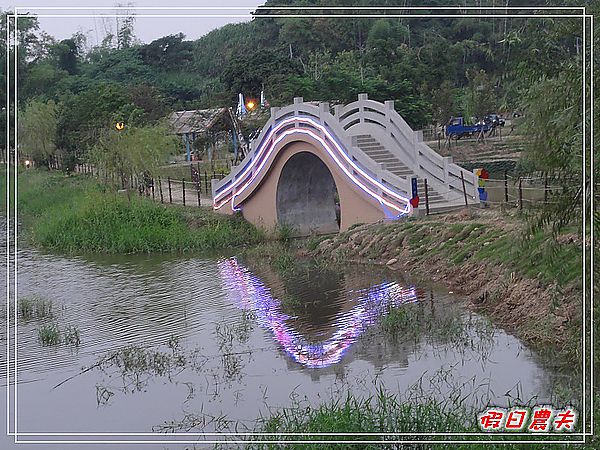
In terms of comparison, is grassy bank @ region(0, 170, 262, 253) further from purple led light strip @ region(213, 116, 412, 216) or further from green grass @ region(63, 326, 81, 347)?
green grass @ region(63, 326, 81, 347)

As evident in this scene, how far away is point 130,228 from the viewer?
56.7 ft

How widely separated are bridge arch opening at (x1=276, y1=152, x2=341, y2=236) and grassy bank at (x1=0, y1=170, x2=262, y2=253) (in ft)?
2.51

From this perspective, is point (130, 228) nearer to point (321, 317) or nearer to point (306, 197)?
point (306, 197)

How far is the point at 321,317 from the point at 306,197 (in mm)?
7190

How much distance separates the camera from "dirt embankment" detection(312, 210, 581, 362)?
800 centimetres

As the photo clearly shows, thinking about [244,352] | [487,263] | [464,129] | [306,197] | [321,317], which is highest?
[464,129]

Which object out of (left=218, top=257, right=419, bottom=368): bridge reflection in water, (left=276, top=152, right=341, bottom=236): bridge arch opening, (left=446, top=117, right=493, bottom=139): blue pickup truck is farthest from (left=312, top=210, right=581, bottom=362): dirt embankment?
(left=446, top=117, right=493, bottom=139): blue pickup truck

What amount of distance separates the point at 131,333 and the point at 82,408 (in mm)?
2773

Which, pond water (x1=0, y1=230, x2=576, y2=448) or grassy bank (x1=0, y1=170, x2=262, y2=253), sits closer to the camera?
pond water (x1=0, y1=230, x2=576, y2=448)

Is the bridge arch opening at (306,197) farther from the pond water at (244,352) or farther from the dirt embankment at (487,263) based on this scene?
the pond water at (244,352)

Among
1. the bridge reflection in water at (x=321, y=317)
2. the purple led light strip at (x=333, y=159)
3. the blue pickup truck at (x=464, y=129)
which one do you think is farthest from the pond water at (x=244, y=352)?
the blue pickup truck at (x=464, y=129)

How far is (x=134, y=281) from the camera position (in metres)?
13.6

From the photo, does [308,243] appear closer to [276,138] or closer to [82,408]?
[276,138]

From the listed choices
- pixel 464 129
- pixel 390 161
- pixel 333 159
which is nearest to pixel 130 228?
pixel 333 159
